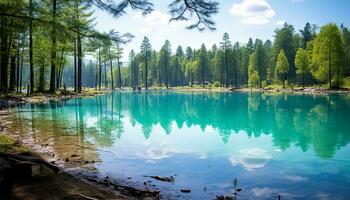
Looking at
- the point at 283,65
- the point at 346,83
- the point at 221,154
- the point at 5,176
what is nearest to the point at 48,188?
the point at 5,176

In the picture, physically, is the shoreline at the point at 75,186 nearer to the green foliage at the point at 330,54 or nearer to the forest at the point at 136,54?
the forest at the point at 136,54

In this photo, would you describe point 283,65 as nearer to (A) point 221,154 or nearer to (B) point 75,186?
(A) point 221,154

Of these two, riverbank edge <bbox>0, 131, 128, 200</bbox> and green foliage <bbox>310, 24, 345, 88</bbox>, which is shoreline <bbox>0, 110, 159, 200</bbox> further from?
green foliage <bbox>310, 24, 345, 88</bbox>

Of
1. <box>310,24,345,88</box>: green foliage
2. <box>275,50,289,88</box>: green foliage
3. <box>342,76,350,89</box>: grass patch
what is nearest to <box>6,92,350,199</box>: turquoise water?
<box>310,24,345,88</box>: green foliage

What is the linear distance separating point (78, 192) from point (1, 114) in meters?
18.1

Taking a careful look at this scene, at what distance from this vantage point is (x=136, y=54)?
136875mm

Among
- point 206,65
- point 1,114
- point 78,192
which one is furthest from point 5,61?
point 206,65

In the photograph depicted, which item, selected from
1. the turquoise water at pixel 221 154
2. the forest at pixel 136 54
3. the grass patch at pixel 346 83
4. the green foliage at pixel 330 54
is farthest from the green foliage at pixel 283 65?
the turquoise water at pixel 221 154

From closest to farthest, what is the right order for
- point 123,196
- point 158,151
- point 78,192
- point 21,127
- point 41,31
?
point 78,192, point 123,196, point 41,31, point 158,151, point 21,127

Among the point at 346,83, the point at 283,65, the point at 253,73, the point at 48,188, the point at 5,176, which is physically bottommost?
the point at 48,188

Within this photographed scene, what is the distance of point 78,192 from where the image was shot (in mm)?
6867

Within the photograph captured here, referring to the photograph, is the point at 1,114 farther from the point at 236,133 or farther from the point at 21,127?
the point at 236,133

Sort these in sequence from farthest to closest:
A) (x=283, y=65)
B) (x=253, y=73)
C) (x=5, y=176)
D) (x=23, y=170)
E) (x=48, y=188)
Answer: (x=253, y=73) → (x=283, y=65) → (x=23, y=170) → (x=48, y=188) → (x=5, y=176)

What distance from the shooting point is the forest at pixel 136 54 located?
10.1m
